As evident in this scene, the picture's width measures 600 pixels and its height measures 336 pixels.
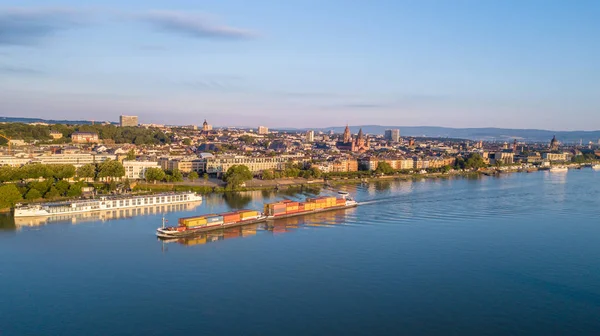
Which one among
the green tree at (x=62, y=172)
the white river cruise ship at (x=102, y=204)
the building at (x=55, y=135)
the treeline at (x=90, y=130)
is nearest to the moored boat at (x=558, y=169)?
the white river cruise ship at (x=102, y=204)

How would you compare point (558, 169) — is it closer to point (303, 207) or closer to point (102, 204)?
point (303, 207)

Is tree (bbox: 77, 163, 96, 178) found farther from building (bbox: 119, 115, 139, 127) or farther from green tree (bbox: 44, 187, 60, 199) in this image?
building (bbox: 119, 115, 139, 127)

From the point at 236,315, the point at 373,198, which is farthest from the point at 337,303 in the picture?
the point at 373,198

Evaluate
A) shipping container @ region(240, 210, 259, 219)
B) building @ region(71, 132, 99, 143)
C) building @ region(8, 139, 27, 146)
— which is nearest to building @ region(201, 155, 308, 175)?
shipping container @ region(240, 210, 259, 219)

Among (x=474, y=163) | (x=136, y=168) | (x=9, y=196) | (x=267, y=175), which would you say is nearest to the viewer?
(x=9, y=196)

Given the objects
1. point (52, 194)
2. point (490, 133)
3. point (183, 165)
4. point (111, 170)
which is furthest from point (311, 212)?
point (490, 133)

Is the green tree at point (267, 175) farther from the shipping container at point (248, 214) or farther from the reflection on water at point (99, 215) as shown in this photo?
the shipping container at point (248, 214)

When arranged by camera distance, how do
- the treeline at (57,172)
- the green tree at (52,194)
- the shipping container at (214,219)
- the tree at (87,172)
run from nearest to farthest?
the shipping container at (214,219), the green tree at (52,194), the treeline at (57,172), the tree at (87,172)
